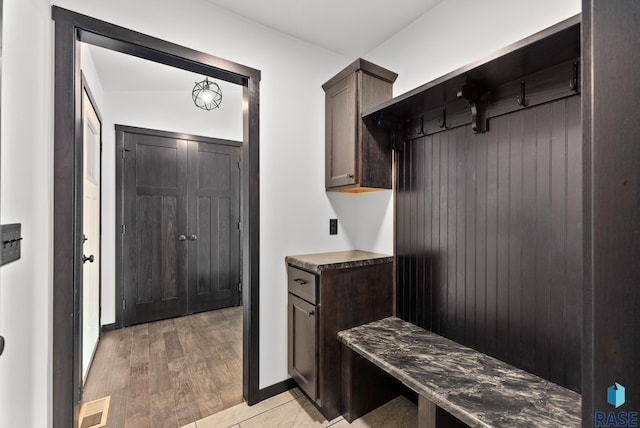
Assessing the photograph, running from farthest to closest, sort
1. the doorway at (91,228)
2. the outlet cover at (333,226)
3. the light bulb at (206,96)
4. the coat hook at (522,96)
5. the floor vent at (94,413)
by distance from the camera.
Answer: the light bulb at (206,96), the outlet cover at (333,226), the doorway at (91,228), the floor vent at (94,413), the coat hook at (522,96)

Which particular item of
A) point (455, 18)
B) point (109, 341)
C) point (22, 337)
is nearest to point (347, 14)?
point (455, 18)

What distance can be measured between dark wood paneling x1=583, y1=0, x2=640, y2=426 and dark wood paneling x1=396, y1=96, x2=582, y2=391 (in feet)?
3.28

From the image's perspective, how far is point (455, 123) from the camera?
170cm

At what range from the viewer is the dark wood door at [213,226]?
359 centimetres

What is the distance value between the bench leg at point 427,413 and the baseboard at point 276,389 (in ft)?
3.54

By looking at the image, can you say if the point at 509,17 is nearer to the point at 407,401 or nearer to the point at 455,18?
the point at 455,18

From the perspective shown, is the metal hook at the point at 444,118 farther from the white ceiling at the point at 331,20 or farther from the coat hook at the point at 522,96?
the white ceiling at the point at 331,20

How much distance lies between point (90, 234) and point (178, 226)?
104cm

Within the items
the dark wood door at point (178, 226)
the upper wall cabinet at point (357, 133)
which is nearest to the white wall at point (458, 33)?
the upper wall cabinet at point (357, 133)

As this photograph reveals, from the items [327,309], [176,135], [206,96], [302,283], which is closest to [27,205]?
[302,283]

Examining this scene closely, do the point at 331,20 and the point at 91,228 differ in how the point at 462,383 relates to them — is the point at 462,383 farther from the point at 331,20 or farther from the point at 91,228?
the point at 91,228

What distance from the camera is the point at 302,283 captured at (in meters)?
1.93

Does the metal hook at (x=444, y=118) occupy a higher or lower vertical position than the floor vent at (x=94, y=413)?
higher

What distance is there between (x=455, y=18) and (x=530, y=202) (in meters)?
1.21
